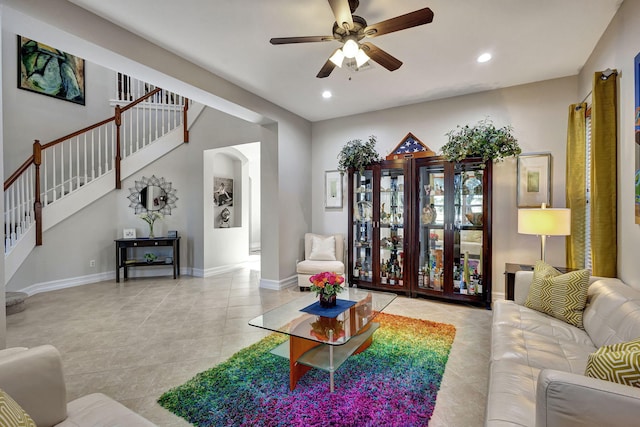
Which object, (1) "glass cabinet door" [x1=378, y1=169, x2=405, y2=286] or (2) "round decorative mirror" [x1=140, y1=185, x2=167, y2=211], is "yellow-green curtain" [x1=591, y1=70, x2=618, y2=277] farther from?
(2) "round decorative mirror" [x1=140, y1=185, x2=167, y2=211]

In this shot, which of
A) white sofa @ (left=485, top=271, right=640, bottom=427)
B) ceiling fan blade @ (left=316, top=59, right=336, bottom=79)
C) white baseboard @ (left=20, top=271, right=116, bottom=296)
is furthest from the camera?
white baseboard @ (left=20, top=271, right=116, bottom=296)

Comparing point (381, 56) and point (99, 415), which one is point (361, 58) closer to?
point (381, 56)

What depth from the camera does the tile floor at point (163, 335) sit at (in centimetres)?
201

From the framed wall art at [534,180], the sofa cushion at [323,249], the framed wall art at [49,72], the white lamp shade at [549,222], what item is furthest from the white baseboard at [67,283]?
the framed wall art at [534,180]

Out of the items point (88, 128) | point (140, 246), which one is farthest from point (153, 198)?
point (88, 128)

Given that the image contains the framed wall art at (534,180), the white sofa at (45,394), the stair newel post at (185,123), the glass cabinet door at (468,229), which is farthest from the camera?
the stair newel post at (185,123)

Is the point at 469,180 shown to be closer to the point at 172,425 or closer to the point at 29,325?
the point at 172,425

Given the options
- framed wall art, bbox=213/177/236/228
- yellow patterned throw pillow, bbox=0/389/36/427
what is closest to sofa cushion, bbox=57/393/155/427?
yellow patterned throw pillow, bbox=0/389/36/427

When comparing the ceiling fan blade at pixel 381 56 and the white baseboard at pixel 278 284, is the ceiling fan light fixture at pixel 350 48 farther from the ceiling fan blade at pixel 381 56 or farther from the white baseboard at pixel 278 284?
the white baseboard at pixel 278 284

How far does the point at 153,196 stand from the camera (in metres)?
5.56

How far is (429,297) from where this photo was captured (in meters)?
4.11

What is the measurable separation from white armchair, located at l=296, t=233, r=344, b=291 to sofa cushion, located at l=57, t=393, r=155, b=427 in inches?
125

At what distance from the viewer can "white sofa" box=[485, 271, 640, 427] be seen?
3.28ft

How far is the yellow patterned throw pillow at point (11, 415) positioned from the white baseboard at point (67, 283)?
4.60m
